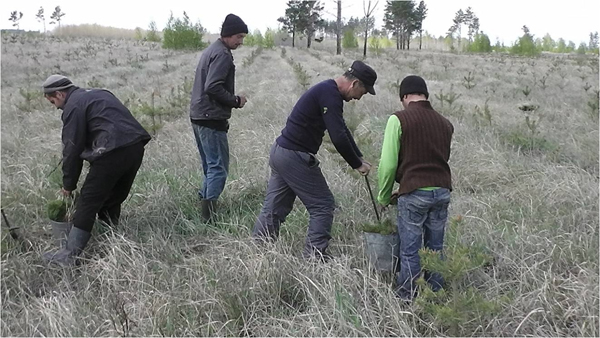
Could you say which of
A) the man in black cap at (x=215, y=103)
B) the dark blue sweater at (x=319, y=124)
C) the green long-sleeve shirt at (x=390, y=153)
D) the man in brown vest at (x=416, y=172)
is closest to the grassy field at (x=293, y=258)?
the man in brown vest at (x=416, y=172)

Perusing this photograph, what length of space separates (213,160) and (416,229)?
210cm

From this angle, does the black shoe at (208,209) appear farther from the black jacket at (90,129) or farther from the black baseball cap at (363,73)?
the black baseball cap at (363,73)

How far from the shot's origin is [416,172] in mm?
2914

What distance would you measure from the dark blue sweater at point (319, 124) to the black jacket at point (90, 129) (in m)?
1.23

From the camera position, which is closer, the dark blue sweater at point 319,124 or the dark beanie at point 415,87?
the dark beanie at point 415,87

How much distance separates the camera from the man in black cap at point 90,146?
362 cm

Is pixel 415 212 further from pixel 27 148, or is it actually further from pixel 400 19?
pixel 400 19

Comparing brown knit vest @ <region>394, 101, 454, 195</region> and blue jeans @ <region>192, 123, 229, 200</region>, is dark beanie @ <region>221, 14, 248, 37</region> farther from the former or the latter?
brown knit vest @ <region>394, 101, 454, 195</region>

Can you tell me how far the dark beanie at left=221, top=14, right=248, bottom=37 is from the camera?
4.29 m

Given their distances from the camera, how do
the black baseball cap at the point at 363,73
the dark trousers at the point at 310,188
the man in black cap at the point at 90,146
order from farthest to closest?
the man in black cap at the point at 90,146, the dark trousers at the point at 310,188, the black baseball cap at the point at 363,73

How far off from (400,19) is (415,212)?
50.6 meters

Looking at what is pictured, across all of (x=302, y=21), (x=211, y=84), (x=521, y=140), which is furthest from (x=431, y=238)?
(x=302, y=21)

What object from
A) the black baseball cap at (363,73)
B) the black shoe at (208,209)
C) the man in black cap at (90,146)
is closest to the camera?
the black baseball cap at (363,73)

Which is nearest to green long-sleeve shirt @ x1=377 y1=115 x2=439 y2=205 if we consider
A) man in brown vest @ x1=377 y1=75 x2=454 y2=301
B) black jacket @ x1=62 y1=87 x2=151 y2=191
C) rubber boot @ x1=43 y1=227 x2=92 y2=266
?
man in brown vest @ x1=377 y1=75 x2=454 y2=301
